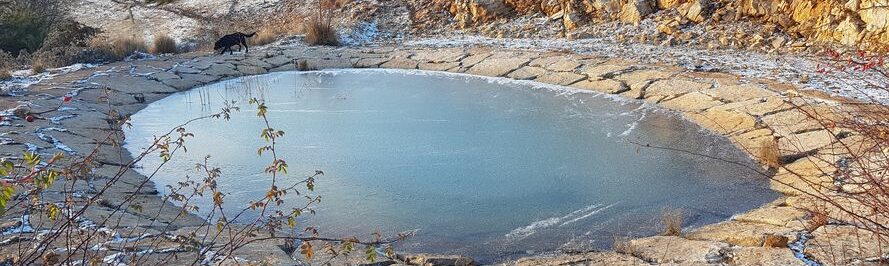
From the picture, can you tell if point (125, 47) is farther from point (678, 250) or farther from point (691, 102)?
point (678, 250)

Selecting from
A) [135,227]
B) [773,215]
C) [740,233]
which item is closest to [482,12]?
[773,215]

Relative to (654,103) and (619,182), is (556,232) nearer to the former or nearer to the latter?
(619,182)

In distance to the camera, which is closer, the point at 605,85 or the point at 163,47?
the point at 605,85

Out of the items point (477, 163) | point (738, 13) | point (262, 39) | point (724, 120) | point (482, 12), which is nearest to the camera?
point (477, 163)

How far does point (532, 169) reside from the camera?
5734 millimetres

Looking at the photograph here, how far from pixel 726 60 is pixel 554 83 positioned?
195 cm

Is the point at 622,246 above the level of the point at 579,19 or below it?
below

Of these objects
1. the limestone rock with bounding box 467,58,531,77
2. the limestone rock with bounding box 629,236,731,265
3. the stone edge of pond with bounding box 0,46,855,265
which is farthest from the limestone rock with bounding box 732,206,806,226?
the limestone rock with bounding box 467,58,531,77

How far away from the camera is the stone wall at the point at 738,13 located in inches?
335

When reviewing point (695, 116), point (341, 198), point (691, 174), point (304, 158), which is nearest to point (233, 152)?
point (304, 158)

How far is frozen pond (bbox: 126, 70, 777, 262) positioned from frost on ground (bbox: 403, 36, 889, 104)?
132 cm

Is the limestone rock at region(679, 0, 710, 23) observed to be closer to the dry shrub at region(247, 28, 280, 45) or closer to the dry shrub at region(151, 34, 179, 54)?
the dry shrub at region(247, 28, 280, 45)

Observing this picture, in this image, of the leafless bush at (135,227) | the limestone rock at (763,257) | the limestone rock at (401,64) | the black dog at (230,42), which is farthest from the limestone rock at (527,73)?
the limestone rock at (763,257)

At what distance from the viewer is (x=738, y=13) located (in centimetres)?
1005
